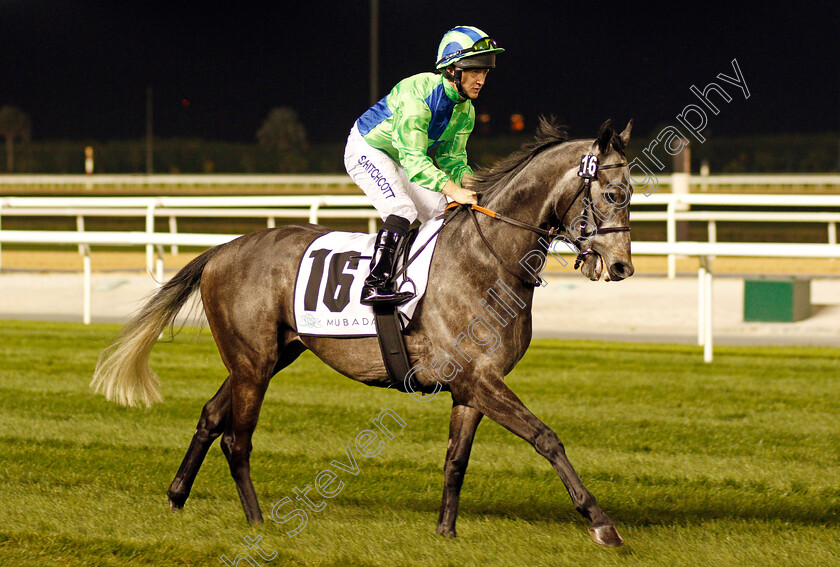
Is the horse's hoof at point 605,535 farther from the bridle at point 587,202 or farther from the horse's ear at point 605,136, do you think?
the horse's ear at point 605,136

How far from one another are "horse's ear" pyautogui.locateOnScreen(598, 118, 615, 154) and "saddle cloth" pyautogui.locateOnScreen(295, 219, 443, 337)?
716mm

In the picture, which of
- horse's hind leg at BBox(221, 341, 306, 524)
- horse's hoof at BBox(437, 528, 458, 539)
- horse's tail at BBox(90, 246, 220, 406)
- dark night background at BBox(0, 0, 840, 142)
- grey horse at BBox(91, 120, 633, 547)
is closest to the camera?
grey horse at BBox(91, 120, 633, 547)

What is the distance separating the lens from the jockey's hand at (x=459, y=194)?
3506 millimetres

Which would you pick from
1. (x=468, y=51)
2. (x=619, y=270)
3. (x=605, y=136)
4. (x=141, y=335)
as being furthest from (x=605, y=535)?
(x=141, y=335)

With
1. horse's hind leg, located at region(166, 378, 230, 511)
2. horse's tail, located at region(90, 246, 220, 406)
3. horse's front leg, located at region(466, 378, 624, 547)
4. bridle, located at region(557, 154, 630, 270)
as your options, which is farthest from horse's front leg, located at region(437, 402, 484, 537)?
horse's tail, located at region(90, 246, 220, 406)

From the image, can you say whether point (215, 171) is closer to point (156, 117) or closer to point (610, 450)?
point (156, 117)

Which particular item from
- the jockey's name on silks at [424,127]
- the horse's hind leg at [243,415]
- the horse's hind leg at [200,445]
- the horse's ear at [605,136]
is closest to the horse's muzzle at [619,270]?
the horse's ear at [605,136]

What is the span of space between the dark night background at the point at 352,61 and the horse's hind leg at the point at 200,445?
32.6m

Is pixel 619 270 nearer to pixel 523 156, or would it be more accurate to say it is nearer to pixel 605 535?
pixel 523 156

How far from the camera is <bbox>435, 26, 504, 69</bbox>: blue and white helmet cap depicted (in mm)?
3547

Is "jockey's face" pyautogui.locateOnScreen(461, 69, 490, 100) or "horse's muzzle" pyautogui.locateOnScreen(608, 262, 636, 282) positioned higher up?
"jockey's face" pyautogui.locateOnScreen(461, 69, 490, 100)

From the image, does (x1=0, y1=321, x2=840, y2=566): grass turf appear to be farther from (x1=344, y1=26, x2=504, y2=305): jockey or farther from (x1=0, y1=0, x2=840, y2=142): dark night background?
(x1=0, y1=0, x2=840, y2=142): dark night background

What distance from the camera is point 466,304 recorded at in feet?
11.4

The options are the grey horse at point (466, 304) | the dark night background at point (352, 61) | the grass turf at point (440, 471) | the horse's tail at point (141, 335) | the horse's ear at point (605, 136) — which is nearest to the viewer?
the horse's ear at point (605, 136)
